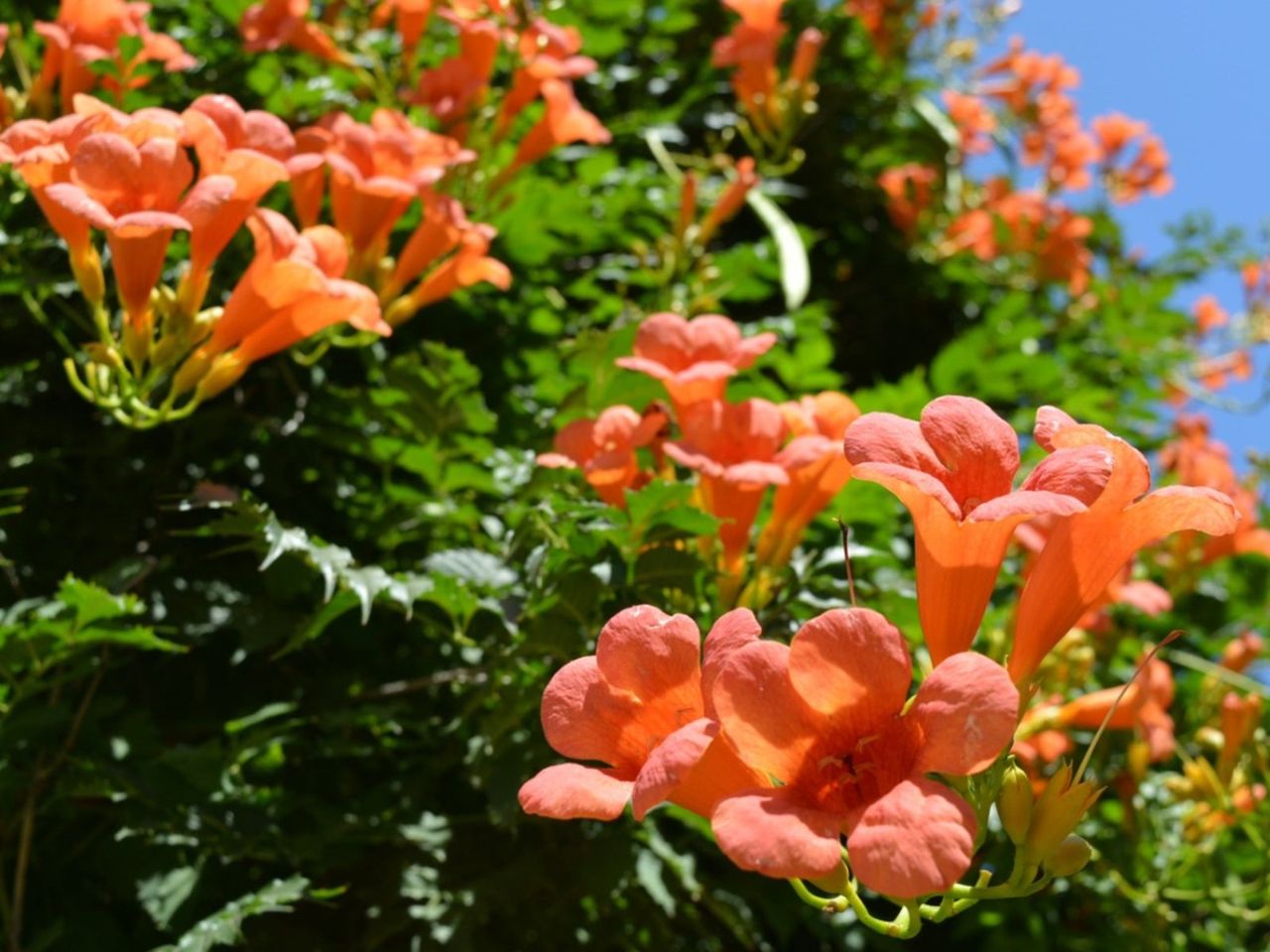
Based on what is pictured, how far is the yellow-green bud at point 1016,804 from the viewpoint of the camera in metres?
1.19

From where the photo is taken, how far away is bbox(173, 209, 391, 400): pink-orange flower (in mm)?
2012

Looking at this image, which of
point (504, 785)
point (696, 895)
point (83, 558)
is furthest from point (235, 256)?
point (696, 895)

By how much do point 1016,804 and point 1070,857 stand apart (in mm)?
66

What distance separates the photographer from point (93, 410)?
2674mm

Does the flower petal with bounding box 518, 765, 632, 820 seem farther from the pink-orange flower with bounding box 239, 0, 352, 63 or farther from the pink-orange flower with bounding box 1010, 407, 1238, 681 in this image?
the pink-orange flower with bounding box 239, 0, 352, 63

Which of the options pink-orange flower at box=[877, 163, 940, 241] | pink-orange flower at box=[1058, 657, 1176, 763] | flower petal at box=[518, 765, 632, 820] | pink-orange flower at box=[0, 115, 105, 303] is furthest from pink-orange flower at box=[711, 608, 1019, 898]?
pink-orange flower at box=[877, 163, 940, 241]

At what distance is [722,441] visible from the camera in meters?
1.97

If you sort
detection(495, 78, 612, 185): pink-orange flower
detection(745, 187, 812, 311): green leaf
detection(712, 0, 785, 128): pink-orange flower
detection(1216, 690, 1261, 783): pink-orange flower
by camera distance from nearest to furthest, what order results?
detection(1216, 690, 1261, 783): pink-orange flower
detection(495, 78, 612, 185): pink-orange flower
detection(745, 187, 812, 311): green leaf
detection(712, 0, 785, 128): pink-orange flower

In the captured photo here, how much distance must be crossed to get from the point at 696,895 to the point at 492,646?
30.1 inches

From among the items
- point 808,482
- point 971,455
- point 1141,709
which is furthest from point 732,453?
point 1141,709

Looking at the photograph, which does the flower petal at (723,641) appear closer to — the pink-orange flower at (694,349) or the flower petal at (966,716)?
the flower petal at (966,716)

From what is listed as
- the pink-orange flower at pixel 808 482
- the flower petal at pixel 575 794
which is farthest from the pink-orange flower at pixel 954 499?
the pink-orange flower at pixel 808 482

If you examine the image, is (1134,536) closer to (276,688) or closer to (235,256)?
(276,688)

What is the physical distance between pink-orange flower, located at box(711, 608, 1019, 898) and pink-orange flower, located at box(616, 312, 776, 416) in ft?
3.29
